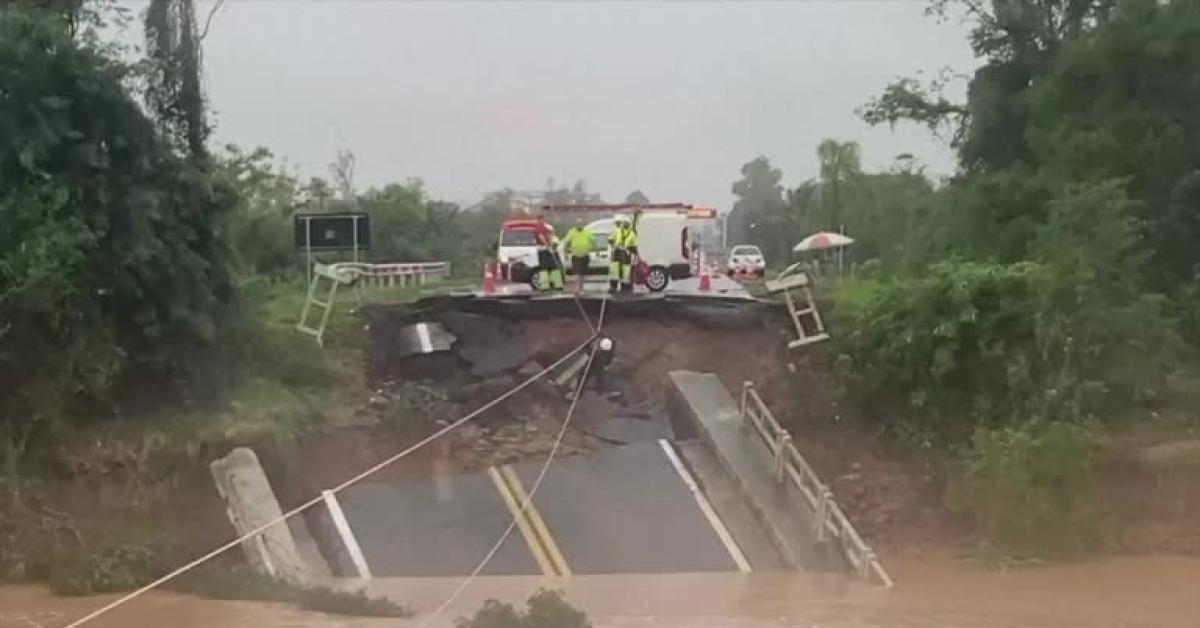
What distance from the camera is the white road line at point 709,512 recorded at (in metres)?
20.0

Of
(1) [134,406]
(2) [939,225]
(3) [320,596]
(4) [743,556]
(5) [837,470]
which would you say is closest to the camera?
(3) [320,596]

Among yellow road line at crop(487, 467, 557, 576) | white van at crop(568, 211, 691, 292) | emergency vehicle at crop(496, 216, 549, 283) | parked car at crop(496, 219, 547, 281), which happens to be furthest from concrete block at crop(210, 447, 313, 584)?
white van at crop(568, 211, 691, 292)

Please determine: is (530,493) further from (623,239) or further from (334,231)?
(623,239)

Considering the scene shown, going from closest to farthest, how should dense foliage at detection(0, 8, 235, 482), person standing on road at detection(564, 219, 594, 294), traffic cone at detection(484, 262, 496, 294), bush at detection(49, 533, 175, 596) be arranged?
bush at detection(49, 533, 175, 596) → dense foliage at detection(0, 8, 235, 482) → person standing on road at detection(564, 219, 594, 294) → traffic cone at detection(484, 262, 496, 294)

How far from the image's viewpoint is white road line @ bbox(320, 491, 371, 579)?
19375mm

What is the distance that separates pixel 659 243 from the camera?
34.4 m

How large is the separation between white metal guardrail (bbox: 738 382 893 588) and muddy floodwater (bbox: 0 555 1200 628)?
37 cm

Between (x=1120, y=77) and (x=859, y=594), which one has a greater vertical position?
(x=1120, y=77)

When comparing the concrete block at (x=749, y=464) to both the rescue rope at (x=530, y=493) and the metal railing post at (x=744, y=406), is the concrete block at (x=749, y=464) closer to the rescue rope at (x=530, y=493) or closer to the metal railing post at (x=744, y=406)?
the metal railing post at (x=744, y=406)

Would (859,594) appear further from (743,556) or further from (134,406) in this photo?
(134,406)

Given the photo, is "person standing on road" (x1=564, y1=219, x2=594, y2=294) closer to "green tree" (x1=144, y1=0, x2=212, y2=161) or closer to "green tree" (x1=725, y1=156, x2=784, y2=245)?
"green tree" (x1=144, y1=0, x2=212, y2=161)

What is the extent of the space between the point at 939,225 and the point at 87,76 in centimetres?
1805

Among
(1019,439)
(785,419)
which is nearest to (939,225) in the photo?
(785,419)

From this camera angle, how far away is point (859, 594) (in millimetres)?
18188
